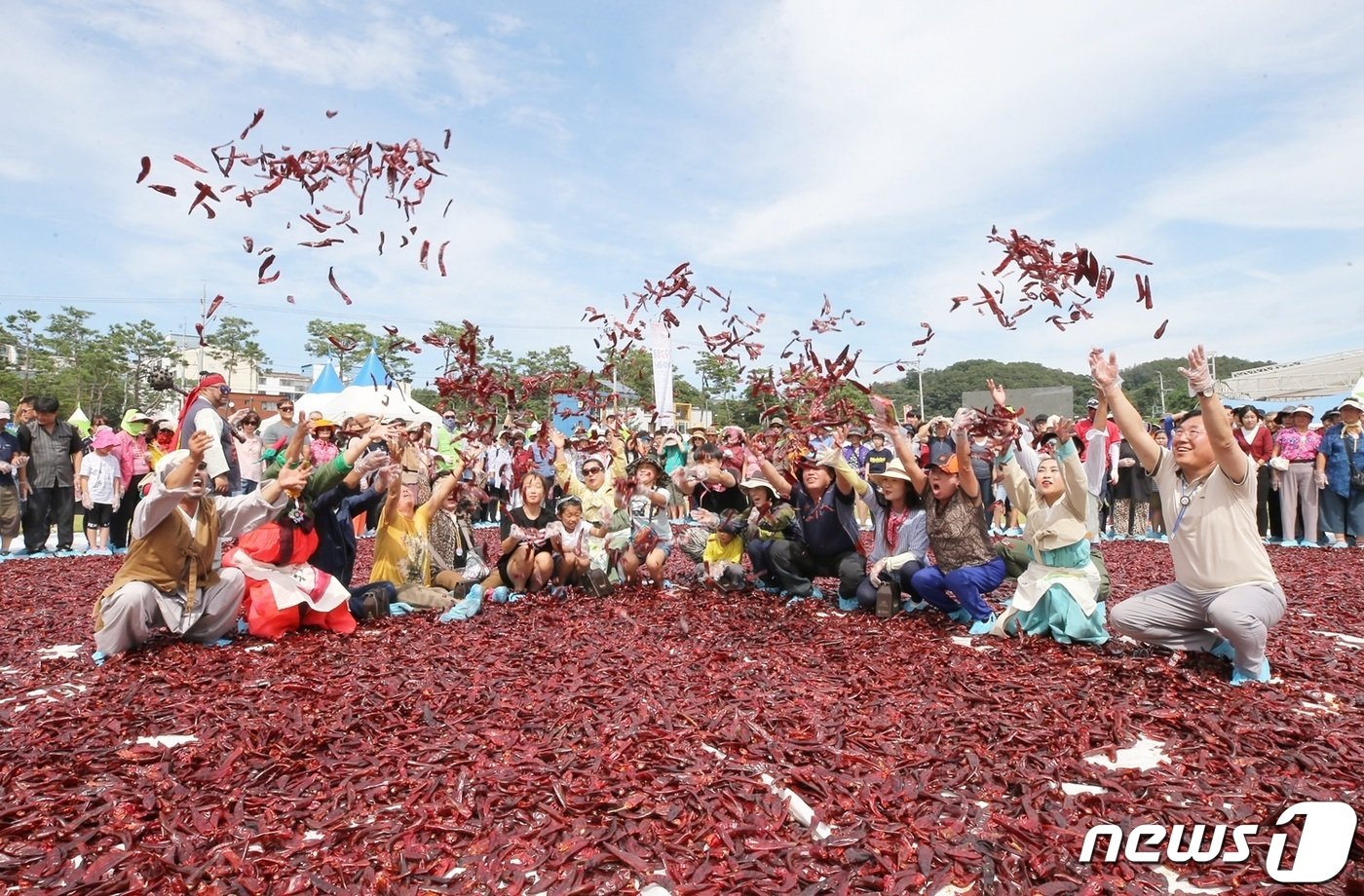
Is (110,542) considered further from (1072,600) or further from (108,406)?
(108,406)

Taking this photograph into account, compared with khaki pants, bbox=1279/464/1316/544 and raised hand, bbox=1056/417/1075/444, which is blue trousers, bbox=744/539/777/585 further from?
khaki pants, bbox=1279/464/1316/544

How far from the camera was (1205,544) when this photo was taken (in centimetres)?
520

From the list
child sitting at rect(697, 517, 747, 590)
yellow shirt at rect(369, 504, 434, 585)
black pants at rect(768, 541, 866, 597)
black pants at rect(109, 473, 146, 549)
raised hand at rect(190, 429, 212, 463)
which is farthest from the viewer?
black pants at rect(109, 473, 146, 549)

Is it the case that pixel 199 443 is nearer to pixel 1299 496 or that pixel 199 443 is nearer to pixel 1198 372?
pixel 1198 372

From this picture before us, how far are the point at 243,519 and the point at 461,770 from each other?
3.52m

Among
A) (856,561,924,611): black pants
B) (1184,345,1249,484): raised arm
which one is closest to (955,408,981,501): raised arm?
(856,561,924,611): black pants

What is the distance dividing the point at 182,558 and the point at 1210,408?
7367mm

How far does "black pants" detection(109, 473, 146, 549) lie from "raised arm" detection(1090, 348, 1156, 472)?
1378cm

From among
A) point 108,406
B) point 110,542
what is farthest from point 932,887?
point 108,406

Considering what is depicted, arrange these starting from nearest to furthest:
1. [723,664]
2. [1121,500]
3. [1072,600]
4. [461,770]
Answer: [461,770]
[723,664]
[1072,600]
[1121,500]

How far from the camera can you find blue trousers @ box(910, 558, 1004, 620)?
6.74 m

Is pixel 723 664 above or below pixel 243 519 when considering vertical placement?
below

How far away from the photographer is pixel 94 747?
4.06 meters

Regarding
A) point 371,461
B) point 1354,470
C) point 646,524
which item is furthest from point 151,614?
point 1354,470
